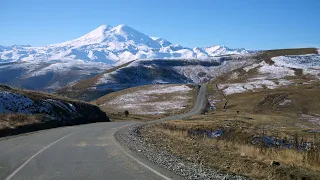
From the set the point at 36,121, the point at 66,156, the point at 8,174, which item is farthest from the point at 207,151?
the point at 36,121

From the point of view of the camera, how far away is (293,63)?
193 m

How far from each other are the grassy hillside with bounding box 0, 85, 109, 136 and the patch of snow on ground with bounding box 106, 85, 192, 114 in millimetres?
35910

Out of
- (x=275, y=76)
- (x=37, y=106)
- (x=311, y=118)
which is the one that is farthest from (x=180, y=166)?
(x=275, y=76)

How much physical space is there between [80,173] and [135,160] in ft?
9.92

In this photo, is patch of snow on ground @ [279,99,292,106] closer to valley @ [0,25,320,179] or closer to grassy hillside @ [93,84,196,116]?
valley @ [0,25,320,179]

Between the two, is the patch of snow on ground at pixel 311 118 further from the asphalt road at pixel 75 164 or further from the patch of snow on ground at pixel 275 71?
the patch of snow on ground at pixel 275 71

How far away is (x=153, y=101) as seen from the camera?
4237 inches

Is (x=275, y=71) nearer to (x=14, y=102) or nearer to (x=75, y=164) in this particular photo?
(x=14, y=102)

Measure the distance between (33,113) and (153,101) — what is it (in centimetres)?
6897

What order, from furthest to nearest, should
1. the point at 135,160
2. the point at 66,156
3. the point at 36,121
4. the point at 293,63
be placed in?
1. the point at 293,63
2. the point at 36,121
3. the point at 66,156
4. the point at 135,160

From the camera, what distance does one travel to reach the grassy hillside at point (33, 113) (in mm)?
30864

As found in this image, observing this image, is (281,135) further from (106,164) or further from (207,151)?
(106,164)

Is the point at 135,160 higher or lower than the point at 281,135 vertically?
higher

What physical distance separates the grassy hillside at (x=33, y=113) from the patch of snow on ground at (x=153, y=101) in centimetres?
3591
